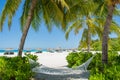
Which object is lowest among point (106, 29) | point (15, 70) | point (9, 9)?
point (15, 70)

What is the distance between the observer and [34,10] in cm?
1545

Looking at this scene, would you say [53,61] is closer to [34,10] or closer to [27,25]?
[34,10]

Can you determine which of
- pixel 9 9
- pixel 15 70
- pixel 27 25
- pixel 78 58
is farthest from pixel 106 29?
pixel 78 58

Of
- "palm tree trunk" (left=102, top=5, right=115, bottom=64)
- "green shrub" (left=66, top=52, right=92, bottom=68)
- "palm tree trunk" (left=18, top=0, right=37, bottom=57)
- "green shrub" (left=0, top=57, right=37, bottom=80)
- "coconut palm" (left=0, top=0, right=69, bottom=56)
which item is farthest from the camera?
"green shrub" (left=66, top=52, right=92, bottom=68)

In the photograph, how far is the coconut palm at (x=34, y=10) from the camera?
13638 millimetres

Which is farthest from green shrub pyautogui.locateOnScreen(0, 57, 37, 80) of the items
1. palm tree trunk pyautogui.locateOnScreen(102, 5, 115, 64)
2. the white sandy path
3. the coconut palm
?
the white sandy path

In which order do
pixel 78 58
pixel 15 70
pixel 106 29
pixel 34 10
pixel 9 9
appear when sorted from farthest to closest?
pixel 78 58
pixel 34 10
pixel 9 9
pixel 106 29
pixel 15 70

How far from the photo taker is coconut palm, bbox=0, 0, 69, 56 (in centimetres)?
1364

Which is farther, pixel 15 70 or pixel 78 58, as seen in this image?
pixel 78 58

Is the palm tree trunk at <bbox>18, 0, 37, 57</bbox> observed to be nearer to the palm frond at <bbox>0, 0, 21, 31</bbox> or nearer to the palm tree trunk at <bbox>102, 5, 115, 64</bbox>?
the palm frond at <bbox>0, 0, 21, 31</bbox>

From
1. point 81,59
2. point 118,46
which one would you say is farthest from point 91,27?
point 118,46

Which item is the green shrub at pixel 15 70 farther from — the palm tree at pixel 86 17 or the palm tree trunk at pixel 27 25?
the palm tree at pixel 86 17

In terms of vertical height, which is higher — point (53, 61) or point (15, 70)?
point (15, 70)

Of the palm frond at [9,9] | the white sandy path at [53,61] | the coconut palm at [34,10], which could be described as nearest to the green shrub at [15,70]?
the coconut palm at [34,10]
